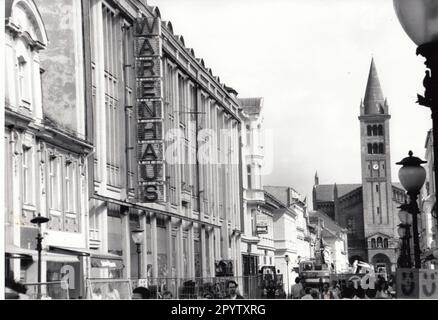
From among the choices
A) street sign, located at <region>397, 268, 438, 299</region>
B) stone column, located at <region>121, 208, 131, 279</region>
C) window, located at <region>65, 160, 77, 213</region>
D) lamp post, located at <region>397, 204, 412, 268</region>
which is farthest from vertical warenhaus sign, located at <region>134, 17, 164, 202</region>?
street sign, located at <region>397, 268, 438, 299</region>

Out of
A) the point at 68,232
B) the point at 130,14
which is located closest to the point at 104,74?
the point at 130,14

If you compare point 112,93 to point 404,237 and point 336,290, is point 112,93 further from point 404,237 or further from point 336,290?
point 404,237

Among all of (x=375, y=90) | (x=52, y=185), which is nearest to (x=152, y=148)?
(x=52, y=185)

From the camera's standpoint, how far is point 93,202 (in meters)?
29.1

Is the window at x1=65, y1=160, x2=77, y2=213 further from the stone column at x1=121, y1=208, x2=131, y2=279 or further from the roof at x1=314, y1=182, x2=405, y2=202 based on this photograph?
the roof at x1=314, y1=182, x2=405, y2=202

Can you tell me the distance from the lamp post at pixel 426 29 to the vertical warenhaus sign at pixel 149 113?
2594 centimetres

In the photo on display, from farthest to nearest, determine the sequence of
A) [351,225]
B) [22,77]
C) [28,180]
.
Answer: [351,225]
[28,180]
[22,77]

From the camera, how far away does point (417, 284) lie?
8.49 meters

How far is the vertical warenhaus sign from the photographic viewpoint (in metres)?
32.8

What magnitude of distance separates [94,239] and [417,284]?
2074 centimetres

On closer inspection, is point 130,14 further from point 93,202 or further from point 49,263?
point 49,263

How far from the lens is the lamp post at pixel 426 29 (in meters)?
6.54
